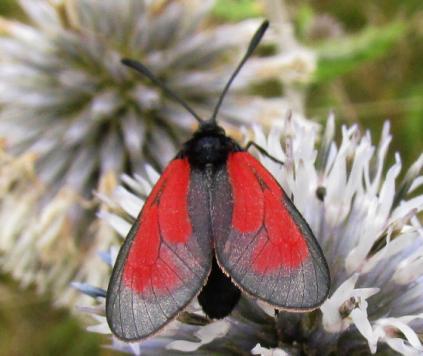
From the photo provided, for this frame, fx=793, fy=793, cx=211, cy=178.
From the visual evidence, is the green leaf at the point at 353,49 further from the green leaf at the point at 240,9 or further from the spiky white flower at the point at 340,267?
the spiky white flower at the point at 340,267

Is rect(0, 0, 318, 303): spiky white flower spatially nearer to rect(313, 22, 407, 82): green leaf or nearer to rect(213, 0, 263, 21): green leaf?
rect(213, 0, 263, 21): green leaf

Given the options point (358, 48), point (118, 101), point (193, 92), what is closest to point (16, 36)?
point (118, 101)

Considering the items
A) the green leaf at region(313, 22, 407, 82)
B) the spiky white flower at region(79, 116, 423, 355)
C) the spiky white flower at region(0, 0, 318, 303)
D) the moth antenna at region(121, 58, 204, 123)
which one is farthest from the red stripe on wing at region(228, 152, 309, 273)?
the green leaf at region(313, 22, 407, 82)

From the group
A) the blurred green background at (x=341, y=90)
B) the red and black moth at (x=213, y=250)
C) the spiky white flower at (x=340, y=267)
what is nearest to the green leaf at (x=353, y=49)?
the blurred green background at (x=341, y=90)

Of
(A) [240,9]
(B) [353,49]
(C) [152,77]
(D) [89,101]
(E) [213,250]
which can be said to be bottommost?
(E) [213,250]

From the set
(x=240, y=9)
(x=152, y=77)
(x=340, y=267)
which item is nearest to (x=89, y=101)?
(x=240, y=9)

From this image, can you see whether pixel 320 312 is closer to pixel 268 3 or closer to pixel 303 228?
pixel 303 228

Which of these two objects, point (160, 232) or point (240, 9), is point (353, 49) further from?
point (160, 232)
